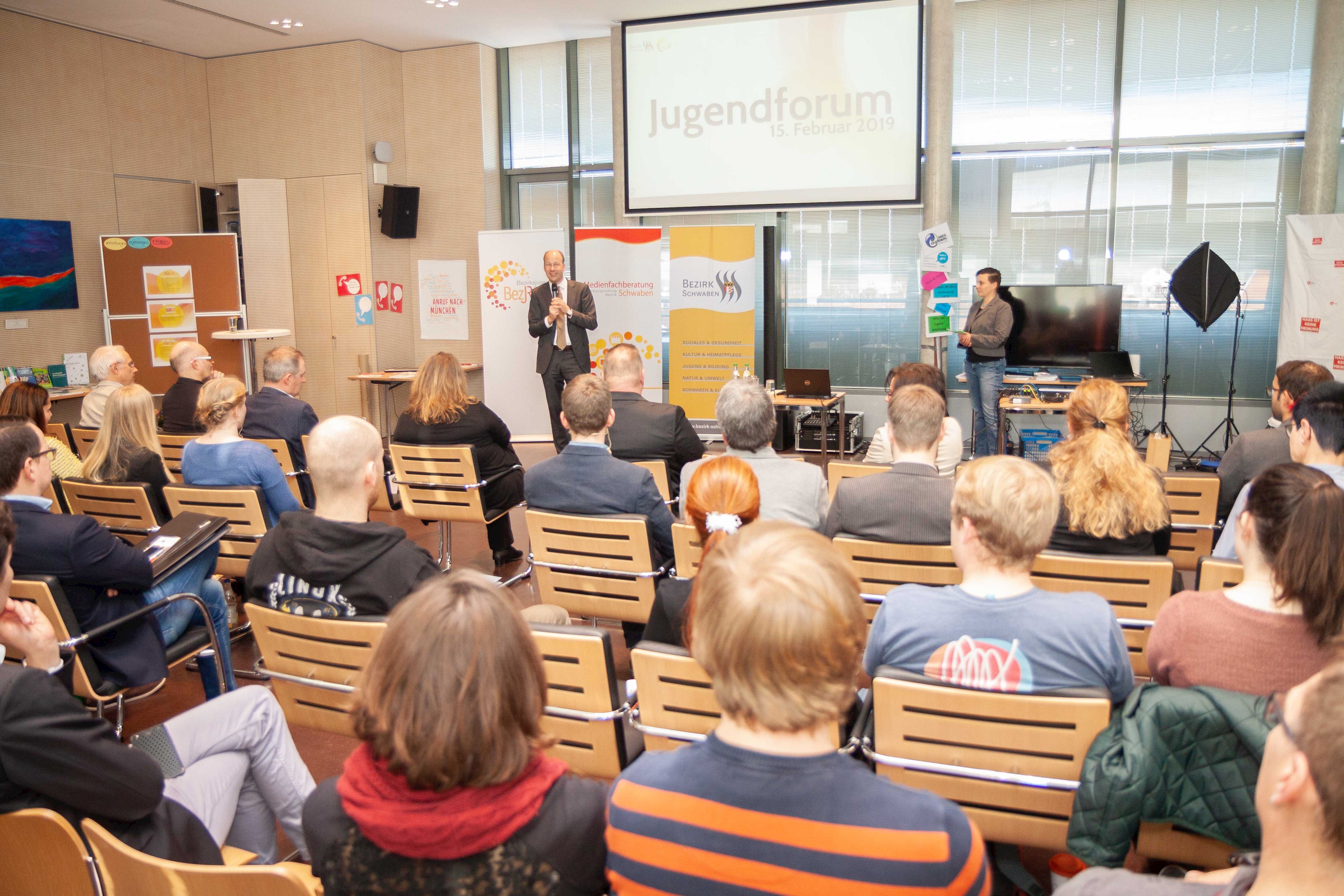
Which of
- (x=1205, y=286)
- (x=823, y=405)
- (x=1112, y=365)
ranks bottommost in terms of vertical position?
(x=823, y=405)

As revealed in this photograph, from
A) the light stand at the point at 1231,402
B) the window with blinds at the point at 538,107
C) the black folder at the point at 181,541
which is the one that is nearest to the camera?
the black folder at the point at 181,541

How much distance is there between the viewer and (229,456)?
3824 millimetres

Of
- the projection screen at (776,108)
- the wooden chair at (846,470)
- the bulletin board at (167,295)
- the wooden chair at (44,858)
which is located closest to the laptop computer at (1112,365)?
the projection screen at (776,108)

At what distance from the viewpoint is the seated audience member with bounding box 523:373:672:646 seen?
3.44 meters

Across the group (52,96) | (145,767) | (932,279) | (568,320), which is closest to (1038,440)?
(932,279)

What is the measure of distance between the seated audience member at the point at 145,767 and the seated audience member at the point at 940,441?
268 centimetres

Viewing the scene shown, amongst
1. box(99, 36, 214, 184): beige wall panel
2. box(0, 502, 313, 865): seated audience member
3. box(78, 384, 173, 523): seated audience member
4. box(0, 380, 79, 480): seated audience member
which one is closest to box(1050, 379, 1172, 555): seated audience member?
box(0, 502, 313, 865): seated audience member

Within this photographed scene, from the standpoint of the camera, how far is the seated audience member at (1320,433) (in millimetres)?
2994

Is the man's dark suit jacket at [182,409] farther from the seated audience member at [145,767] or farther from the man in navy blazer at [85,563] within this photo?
the seated audience member at [145,767]

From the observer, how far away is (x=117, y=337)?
8.61m

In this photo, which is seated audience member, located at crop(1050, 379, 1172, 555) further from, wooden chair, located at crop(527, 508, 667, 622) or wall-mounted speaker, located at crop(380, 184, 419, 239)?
wall-mounted speaker, located at crop(380, 184, 419, 239)

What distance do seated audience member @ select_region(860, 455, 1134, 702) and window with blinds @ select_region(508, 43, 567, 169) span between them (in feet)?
27.8

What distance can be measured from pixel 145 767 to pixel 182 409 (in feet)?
14.4

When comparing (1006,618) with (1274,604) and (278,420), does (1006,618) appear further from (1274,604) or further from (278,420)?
(278,420)
